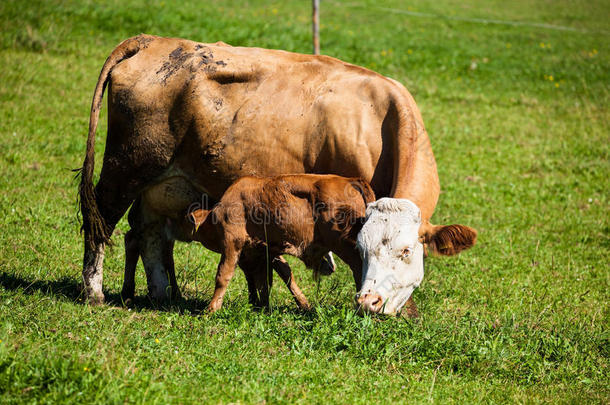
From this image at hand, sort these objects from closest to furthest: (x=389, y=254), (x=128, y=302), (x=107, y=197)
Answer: (x=389, y=254) < (x=128, y=302) < (x=107, y=197)

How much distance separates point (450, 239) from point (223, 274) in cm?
201

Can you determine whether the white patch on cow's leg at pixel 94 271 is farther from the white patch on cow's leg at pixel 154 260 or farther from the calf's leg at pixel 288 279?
the calf's leg at pixel 288 279

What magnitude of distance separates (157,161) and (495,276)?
4.45 metres

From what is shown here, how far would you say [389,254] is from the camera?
560 centimetres

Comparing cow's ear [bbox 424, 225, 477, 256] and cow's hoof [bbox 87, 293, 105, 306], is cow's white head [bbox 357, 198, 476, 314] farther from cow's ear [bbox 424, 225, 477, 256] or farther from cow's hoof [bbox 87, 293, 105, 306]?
cow's hoof [bbox 87, 293, 105, 306]

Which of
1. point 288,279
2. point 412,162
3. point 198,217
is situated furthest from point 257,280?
point 412,162

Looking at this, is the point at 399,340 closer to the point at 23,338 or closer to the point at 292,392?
the point at 292,392

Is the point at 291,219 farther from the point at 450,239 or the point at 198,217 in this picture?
the point at 450,239

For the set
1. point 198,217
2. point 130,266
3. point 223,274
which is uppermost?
point 198,217

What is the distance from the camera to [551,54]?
76.3ft

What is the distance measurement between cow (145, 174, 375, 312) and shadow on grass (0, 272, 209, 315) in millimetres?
846

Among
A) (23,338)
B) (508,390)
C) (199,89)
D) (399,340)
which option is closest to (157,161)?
(199,89)

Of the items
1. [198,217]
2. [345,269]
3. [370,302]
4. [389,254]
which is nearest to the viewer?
[370,302]

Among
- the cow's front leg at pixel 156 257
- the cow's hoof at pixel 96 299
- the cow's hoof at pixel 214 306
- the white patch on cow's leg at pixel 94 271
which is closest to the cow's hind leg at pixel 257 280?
the cow's hoof at pixel 214 306
